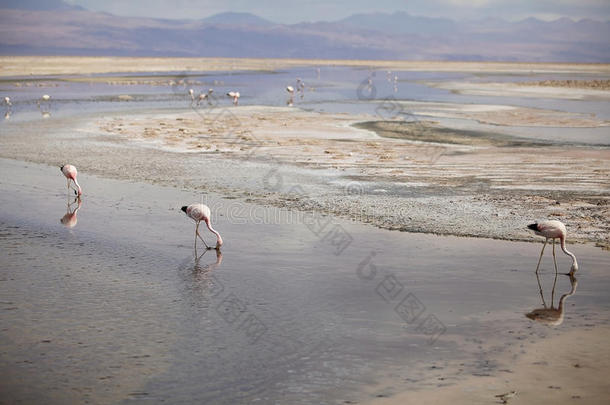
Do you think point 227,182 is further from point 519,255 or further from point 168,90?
point 168,90

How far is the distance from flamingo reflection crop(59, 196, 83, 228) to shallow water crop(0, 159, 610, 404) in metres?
0.13

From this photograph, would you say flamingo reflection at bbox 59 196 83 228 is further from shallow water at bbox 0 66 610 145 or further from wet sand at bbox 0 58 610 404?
shallow water at bbox 0 66 610 145

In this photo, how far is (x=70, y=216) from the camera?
15273 mm

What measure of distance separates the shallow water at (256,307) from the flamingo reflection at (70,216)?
133mm

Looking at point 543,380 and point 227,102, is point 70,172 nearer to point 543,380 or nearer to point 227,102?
point 543,380

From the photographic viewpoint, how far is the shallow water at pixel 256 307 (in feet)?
25.9

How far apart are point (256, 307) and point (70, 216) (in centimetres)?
685

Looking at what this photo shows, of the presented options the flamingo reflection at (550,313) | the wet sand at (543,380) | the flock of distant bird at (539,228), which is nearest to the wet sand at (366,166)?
the flock of distant bird at (539,228)

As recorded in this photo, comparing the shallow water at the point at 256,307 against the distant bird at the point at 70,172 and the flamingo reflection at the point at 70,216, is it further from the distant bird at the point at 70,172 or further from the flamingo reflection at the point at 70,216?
the distant bird at the point at 70,172

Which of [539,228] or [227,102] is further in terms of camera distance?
[227,102]

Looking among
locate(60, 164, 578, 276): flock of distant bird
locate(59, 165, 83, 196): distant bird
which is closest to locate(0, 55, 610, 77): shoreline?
locate(59, 165, 83, 196): distant bird

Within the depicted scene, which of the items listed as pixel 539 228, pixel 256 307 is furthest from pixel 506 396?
pixel 539 228

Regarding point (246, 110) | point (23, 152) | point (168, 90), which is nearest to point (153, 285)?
point (23, 152)

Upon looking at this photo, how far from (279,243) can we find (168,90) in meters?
46.7
